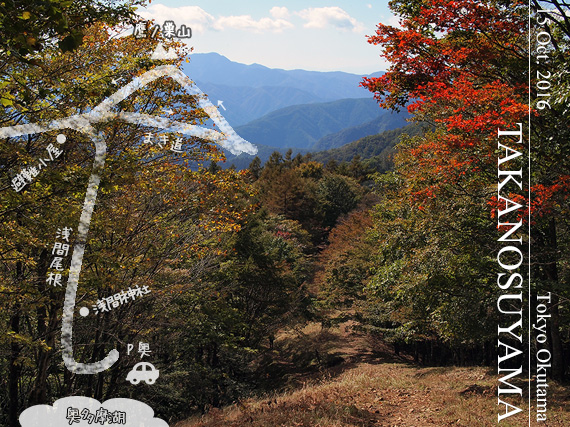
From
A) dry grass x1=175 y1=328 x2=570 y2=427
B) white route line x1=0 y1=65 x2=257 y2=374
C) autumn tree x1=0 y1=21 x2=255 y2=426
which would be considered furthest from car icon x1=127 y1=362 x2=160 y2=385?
dry grass x1=175 y1=328 x2=570 y2=427

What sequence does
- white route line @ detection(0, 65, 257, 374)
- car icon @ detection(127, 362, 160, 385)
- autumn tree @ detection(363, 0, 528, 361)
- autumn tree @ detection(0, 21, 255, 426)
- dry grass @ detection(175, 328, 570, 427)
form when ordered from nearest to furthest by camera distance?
autumn tree @ detection(0, 21, 255, 426)
white route line @ detection(0, 65, 257, 374)
autumn tree @ detection(363, 0, 528, 361)
dry grass @ detection(175, 328, 570, 427)
car icon @ detection(127, 362, 160, 385)

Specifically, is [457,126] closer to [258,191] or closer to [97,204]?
[258,191]

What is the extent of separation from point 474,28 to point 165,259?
27.6 feet

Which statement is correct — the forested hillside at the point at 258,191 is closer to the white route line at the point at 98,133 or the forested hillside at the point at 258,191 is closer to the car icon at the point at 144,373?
the white route line at the point at 98,133

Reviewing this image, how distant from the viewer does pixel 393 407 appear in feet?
31.8

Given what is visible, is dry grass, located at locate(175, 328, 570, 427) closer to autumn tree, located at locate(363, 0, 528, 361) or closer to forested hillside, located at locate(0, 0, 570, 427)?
forested hillside, located at locate(0, 0, 570, 427)

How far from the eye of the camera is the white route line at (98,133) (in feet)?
21.4

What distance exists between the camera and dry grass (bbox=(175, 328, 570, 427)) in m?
8.11

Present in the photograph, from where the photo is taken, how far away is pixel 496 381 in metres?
10.6

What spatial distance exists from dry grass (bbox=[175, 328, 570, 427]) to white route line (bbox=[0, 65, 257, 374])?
11.5 feet

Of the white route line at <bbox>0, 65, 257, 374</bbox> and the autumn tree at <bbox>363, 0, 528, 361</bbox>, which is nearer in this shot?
the white route line at <bbox>0, 65, 257, 374</bbox>

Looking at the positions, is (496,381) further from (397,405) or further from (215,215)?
(215,215)

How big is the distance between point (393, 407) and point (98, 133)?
8762 millimetres

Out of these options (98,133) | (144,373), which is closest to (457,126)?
(98,133)
